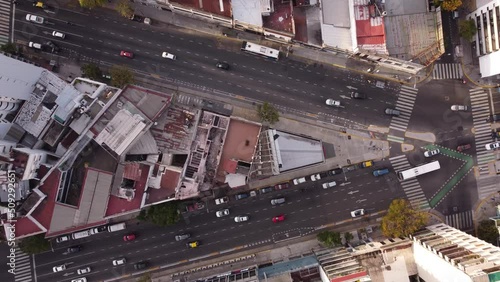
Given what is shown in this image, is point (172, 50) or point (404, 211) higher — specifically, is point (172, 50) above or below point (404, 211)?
above

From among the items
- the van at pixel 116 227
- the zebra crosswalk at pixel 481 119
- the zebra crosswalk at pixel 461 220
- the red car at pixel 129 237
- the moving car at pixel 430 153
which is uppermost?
the zebra crosswalk at pixel 481 119

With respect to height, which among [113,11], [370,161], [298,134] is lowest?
[370,161]

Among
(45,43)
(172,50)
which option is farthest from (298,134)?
(45,43)

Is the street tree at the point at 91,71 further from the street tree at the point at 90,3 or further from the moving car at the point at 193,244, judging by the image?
the moving car at the point at 193,244

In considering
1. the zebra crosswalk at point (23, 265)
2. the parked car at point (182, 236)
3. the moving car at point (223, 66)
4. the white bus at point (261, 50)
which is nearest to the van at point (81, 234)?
the zebra crosswalk at point (23, 265)

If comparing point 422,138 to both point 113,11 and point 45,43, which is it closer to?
point 113,11

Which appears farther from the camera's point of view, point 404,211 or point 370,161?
point 370,161

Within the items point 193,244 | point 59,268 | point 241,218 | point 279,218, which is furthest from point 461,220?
point 59,268
